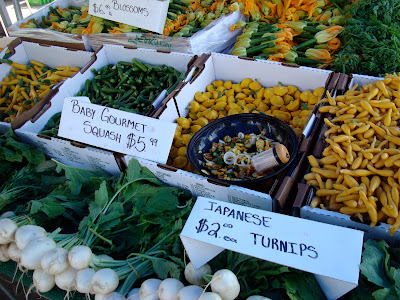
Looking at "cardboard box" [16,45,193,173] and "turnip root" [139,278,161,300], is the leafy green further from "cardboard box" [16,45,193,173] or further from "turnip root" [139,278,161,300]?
"turnip root" [139,278,161,300]

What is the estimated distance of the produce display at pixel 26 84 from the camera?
3.50 meters

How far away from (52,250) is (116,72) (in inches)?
84.4

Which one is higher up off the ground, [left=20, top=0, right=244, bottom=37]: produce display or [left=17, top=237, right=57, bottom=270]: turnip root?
[left=20, top=0, right=244, bottom=37]: produce display

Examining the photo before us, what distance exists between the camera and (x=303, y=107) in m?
2.71

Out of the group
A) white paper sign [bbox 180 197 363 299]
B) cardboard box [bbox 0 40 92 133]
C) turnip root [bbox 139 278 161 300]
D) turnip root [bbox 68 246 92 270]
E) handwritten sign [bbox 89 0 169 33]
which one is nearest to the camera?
white paper sign [bbox 180 197 363 299]

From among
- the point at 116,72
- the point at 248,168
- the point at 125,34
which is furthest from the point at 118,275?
the point at 125,34

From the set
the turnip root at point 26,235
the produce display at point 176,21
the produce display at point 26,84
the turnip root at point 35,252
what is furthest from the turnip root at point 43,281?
the produce display at point 176,21

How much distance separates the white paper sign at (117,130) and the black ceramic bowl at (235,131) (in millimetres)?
229

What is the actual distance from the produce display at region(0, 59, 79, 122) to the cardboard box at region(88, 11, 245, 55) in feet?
1.65

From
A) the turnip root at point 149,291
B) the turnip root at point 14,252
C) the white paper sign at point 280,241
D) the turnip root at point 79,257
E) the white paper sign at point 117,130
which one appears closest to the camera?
the white paper sign at point 280,241

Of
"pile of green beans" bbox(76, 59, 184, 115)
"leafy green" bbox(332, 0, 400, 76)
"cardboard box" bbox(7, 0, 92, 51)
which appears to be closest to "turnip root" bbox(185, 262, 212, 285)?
"pile of green beans" bbox(76, 59, 184, 115)

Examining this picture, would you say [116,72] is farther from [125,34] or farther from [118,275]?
[118,275]

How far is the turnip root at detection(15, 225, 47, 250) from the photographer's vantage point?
192 centimetres

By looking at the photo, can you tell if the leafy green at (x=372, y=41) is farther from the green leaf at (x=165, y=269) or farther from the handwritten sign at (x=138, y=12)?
the green leaf at (x=165, y=269)
